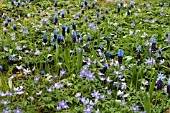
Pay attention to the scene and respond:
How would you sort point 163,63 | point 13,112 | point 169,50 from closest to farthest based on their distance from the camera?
point 13,112 → point 163,63 → point 169,50

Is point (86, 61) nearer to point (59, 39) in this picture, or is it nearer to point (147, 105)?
point (59, 39)

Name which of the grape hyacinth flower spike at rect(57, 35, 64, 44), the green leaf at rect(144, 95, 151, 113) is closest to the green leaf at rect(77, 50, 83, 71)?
the grape hyacinth flower spike at rect(57, 35, 64, 44)

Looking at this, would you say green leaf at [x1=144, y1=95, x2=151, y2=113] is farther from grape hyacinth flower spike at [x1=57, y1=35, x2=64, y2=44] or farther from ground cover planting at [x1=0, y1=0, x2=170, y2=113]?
grape hyacinth flower spike at [x1=57, y1=35, x2=64, y2=44]

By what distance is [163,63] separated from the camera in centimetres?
374

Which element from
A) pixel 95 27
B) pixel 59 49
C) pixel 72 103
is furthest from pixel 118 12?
pixel 72 103

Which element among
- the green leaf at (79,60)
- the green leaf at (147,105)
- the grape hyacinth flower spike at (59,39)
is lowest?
the green leaf at (147,105)

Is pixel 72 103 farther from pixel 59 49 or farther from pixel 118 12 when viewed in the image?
pixel 118 12

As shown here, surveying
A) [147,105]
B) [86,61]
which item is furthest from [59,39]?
[147,105]

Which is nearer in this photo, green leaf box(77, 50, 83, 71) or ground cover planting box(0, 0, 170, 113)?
ground cover planting box(0, 0, 170, 113)

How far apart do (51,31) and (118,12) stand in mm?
1329

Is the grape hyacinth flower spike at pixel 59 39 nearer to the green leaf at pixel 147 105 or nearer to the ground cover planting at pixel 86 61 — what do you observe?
the ground cover planting at pixel 86 61

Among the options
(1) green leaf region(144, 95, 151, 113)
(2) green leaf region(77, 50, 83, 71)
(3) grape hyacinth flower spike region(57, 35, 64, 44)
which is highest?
(3) grape hyacinth flower spike region(57, 35, 64, 44)

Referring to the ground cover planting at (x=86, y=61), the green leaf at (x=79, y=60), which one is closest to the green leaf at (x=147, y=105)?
the ground cover planting at (x=86, y=61)

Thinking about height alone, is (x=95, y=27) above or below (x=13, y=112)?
above
